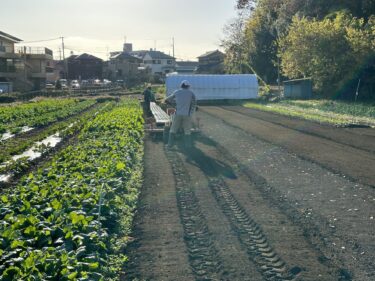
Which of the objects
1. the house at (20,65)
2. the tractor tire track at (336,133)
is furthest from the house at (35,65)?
the tractor tire track at (336,133)

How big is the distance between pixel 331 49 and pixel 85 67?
66.4 m

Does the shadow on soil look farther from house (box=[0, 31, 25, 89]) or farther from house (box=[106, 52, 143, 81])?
house (box=[106, 52, 143, 81])

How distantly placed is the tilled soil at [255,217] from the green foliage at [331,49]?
20804 mm

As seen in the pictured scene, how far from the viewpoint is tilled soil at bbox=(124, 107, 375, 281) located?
17.1 feet

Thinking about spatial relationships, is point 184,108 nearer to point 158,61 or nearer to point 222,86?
point 222,86

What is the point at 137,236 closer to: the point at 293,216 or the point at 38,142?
the point at 293,216

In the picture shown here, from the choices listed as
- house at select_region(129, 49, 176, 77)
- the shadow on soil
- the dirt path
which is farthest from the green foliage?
house at select_region(129, 49, 176, 77)

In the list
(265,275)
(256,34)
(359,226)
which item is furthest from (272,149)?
(256,34)

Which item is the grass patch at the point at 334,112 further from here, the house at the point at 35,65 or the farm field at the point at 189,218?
the house at the point at 35,65

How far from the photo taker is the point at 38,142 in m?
16.0

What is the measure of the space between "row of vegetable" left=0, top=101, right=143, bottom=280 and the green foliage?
86.8 ft

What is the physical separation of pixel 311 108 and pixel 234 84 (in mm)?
11818

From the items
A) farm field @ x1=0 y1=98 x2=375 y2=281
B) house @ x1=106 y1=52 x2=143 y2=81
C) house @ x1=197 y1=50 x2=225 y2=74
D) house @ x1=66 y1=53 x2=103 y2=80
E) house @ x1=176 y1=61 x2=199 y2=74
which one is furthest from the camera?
house @ x1=176 y1=61 x2=199 y2=74

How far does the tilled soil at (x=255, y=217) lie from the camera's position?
521cm
